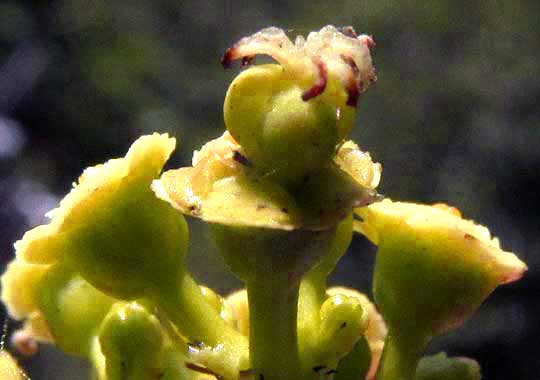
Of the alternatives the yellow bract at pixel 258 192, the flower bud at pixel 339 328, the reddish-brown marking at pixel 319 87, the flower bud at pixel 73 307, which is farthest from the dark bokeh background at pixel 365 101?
the reddish-brown marking at pixel 319 87

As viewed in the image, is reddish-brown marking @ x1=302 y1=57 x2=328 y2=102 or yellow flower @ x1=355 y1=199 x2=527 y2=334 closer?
reddish-brown marking @ x1=302 y1=57 x2=328 y2=102

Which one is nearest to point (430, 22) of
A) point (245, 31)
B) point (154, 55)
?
point (245, 31)

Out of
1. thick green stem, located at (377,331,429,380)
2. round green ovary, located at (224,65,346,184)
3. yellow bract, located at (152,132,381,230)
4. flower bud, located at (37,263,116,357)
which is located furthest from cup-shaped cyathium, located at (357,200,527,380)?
flower bud, located at (37,263,116,357)

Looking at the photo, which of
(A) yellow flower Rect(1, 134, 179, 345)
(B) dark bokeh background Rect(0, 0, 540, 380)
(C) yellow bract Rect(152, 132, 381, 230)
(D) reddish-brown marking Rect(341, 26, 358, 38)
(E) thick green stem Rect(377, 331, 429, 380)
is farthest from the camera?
(B) dark bokeh background Rect(0, 0, 540, 380)

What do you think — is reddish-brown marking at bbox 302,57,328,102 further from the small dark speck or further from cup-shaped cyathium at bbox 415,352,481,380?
cup-shaped cyathium at bbox 415,352,481,380

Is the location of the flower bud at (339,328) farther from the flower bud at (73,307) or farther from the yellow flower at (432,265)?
the flower bud at (73,307)

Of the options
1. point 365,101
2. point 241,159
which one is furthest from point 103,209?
point 365,101

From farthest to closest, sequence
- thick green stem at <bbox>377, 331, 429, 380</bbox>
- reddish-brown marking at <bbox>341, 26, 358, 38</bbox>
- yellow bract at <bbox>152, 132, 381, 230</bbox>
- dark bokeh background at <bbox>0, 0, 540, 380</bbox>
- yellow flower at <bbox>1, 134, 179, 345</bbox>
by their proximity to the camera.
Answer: dark bokeh background at <bbox>0, 0, 540, 380</bbox> → thick green stem at <bbox>377, 331, 429, 380</bbox> → yellow flower at <bbox>1, 134, 179, 345</bbox> → reddish-brown marking at <bbox>341, 26, 358, 38</bbox> → yellow bract at <bbox>152, 132, 381, 230</bbox>
